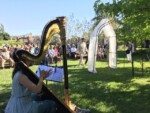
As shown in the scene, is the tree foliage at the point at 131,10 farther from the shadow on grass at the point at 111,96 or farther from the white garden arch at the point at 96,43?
the white garden arch at the point at 96,43

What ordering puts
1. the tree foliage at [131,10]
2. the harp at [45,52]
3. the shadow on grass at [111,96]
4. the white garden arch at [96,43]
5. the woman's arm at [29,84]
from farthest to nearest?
1. the white garden arch at [96,43]
2. the tree foliage at [131,10]
3. the shadow on grass at [111,96]
4. the harp at [45,52]
5. the woman's arm at [29,84]

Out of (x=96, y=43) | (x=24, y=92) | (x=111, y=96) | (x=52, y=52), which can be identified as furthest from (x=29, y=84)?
(x=52, y=52)

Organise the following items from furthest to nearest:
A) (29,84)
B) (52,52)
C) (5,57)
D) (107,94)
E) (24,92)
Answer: (52,52) < (5,57) < (107,94) < (24,92) < (29,84)

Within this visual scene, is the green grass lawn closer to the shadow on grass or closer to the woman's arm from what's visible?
the shadow on grass

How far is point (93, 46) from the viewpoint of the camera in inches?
806

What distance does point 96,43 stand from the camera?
20312 millimetres

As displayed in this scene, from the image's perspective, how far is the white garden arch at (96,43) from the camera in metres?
20.0

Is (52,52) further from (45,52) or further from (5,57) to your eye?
(45,52)

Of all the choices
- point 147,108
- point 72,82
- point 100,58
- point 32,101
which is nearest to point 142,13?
point 147,108

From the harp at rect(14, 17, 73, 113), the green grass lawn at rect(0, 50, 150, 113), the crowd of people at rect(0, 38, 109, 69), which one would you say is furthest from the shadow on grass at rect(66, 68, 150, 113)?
the crowd of people at rect(0, 38, 109, 69)

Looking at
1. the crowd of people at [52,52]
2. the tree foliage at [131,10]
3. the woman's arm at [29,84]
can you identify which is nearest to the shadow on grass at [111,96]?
the tree foliage at [131,10]

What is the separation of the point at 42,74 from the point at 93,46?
579 inches

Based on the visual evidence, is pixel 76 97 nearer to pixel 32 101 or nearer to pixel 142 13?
pixel 142 13

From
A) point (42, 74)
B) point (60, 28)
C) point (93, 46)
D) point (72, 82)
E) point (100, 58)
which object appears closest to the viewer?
point (42, 74)
